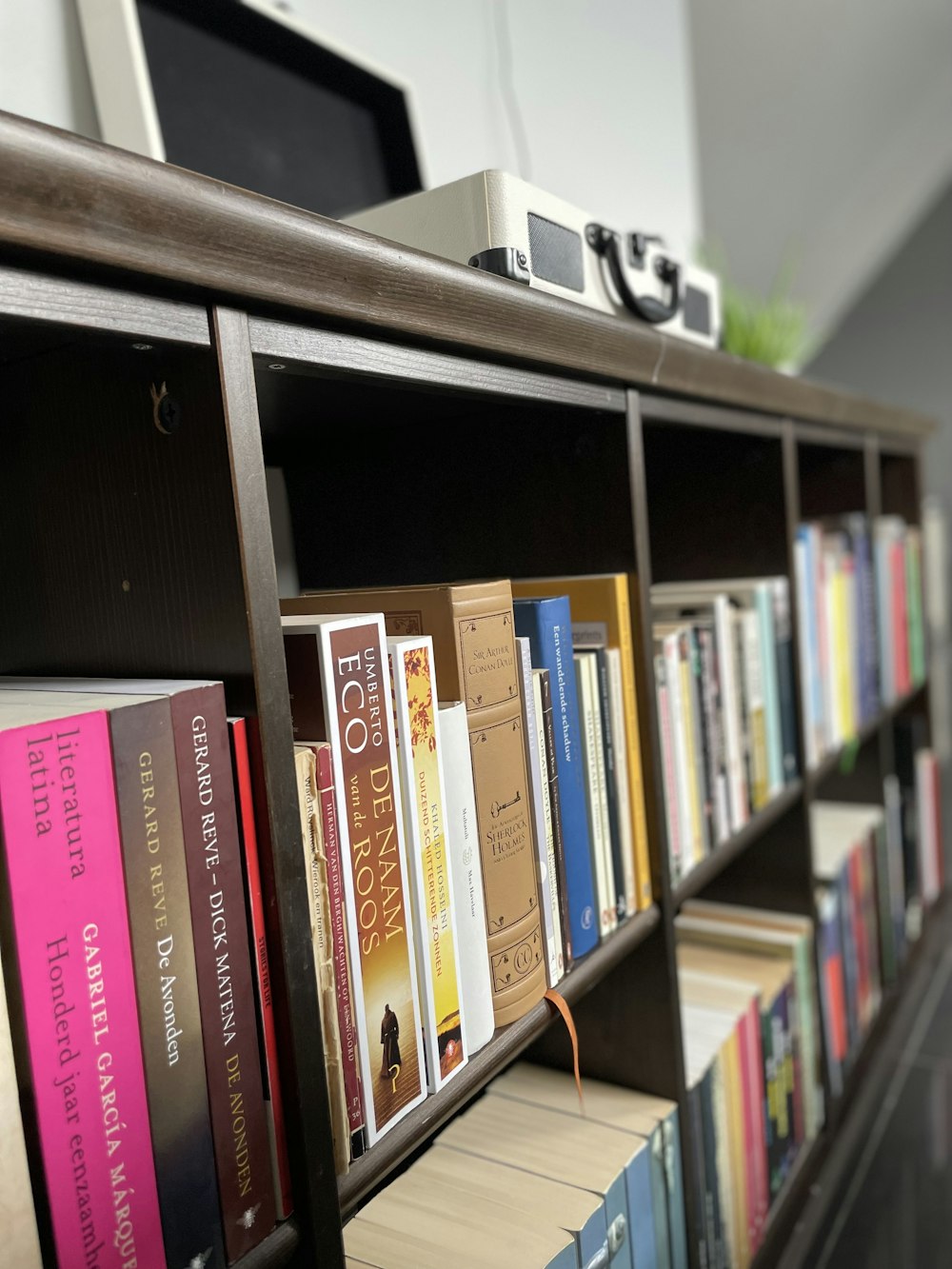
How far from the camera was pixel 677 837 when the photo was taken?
0.97 metres

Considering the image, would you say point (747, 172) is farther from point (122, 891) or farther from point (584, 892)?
point (122, 891)

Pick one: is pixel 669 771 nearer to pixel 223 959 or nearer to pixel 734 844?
pixel 734 844

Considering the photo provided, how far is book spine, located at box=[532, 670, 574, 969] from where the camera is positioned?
74 cm

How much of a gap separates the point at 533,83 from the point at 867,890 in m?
1.50

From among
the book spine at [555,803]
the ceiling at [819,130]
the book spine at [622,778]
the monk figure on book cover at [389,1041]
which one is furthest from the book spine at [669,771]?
the ceiling at [819,130]

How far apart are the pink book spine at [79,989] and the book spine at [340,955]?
12 cm

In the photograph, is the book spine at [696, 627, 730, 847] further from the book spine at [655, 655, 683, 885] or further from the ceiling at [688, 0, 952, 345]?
the ceiling at [688, 0, 952, 345]

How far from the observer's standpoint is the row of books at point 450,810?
0.54 metres

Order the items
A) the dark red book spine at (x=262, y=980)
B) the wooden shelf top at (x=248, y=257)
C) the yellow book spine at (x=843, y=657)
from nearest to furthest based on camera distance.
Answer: the wooden shelf top at (x=248, y=257) < the dark red book spine at (x=262, y=980) < the yellow book spine at (x=843, y=657)

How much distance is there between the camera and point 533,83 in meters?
1.51

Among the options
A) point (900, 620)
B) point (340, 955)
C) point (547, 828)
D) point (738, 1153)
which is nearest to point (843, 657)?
point (900, 620)

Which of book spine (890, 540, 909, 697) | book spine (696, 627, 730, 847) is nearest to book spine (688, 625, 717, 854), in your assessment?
book spine (696, 627, 730, 847)

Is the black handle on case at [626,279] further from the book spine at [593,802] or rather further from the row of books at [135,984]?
the row of books at [135,984]

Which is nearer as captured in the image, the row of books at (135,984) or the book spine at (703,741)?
the row of books at (135,984)
